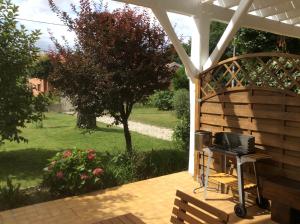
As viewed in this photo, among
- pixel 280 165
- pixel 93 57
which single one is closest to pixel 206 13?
pixel 93 57

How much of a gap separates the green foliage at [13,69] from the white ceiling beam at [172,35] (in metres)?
2.53

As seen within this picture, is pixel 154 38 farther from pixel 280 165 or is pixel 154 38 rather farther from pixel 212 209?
pixel 212 209

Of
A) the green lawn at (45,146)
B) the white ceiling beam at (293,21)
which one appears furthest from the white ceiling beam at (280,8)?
the green lawn at (45,146)

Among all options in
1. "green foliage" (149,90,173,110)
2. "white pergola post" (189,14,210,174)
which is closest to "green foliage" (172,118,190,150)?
"white pergola post" (189,14,210,174)

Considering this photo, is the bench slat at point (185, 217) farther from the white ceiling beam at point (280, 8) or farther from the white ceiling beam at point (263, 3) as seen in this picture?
the white ceiling beam at point (280, 8)

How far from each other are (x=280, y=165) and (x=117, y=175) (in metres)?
2.97

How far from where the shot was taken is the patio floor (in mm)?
4359

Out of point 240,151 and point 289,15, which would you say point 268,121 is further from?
point 289,15

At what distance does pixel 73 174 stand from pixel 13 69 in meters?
2.32

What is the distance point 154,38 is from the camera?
682 cm

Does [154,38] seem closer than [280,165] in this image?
No

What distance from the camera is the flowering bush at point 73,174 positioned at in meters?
5.23

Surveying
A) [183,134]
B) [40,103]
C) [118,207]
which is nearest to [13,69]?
[40,103]

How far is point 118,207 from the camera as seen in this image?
478 centimetres
